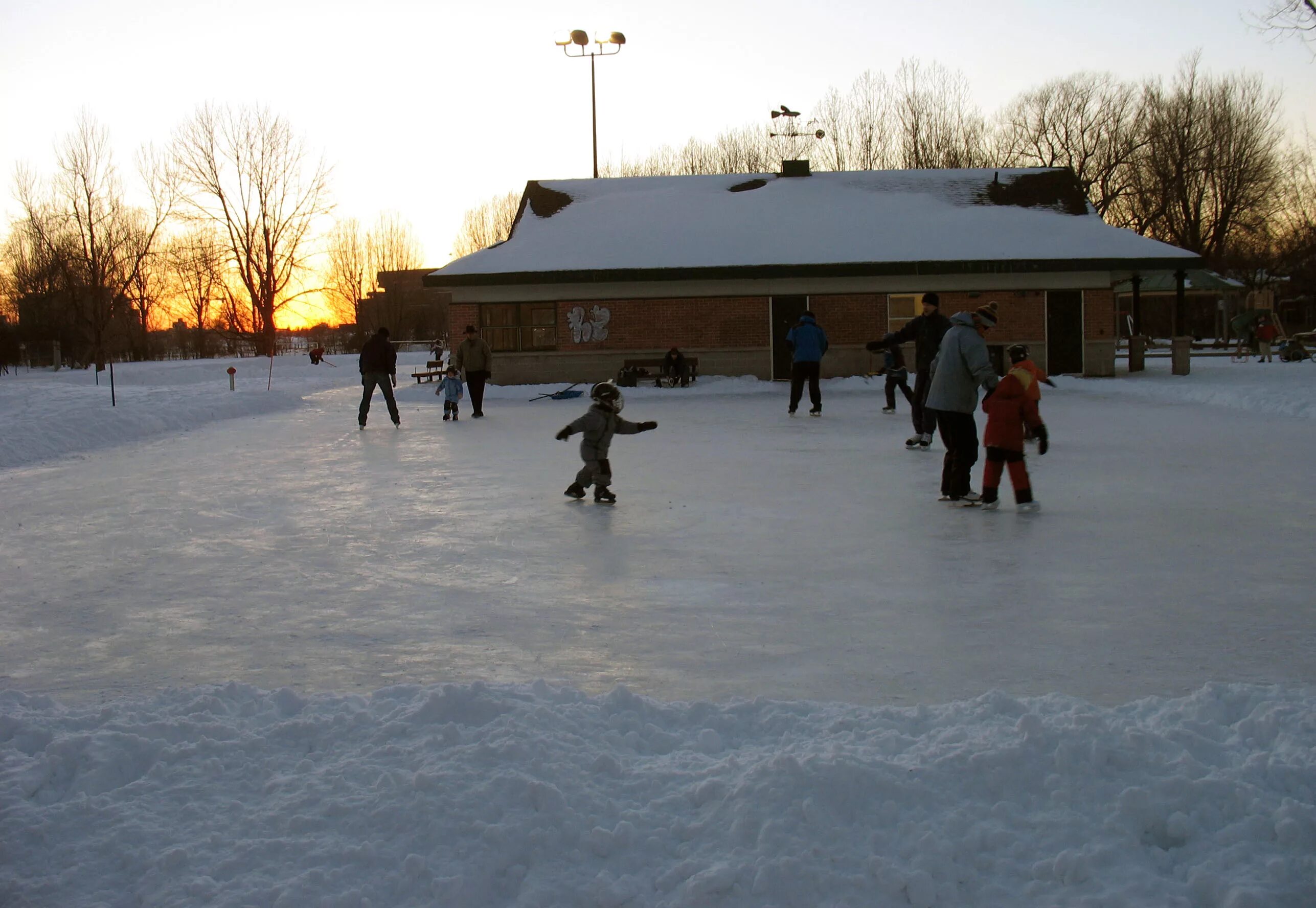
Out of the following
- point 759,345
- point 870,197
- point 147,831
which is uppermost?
point 870,197

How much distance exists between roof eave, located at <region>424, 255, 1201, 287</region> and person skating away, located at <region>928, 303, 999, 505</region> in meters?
19.1

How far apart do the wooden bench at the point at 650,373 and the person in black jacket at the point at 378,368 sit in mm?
10013

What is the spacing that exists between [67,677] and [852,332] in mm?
25989

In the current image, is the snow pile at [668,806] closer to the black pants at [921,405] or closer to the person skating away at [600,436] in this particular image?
the person skating away at [600,436]

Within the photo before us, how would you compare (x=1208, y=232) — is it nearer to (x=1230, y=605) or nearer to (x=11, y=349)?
(x=1230, y=605)

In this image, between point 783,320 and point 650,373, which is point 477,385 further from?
point 783,320

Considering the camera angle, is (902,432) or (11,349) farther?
(11,349)

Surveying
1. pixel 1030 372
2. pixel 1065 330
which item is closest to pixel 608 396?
pixel 1030 372

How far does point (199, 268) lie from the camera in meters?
59.7

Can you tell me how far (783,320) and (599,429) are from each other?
67.2 feet

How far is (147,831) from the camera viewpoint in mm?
3215

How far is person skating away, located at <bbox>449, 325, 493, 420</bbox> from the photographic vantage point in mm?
19641

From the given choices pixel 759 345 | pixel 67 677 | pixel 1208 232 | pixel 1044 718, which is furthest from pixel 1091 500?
pixel 1208 232

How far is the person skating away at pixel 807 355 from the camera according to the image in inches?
677
